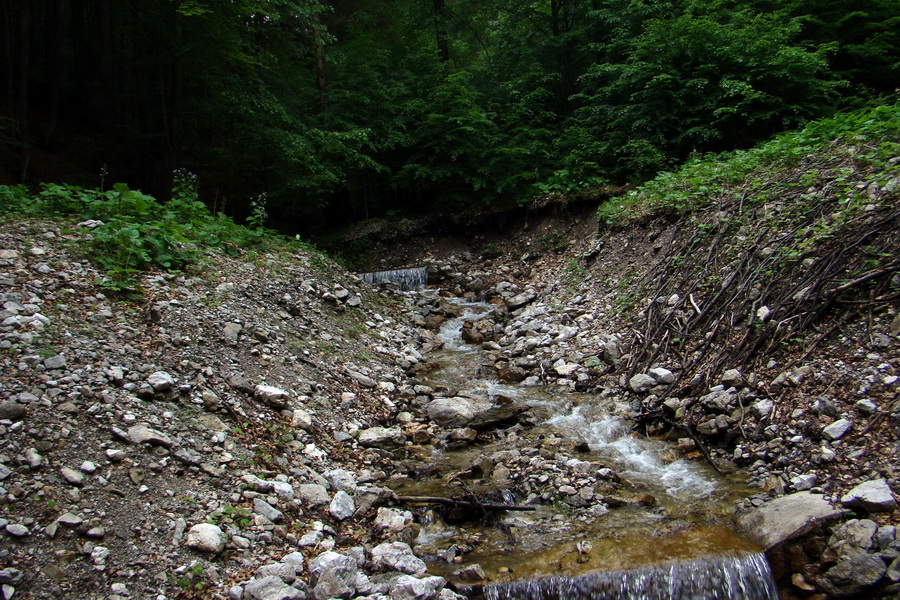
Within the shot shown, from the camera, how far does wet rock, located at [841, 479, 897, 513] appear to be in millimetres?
3064

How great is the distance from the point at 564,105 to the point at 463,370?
11.2m

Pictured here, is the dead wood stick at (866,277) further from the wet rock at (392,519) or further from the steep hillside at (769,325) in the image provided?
the wet rock at (392,519)

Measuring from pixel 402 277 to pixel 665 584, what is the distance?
10.1m

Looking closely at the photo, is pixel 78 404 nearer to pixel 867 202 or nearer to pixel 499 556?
pixel 499 556

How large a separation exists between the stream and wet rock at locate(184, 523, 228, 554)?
57.0 inches

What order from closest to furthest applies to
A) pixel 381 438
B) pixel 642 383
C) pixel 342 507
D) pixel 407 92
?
1. pixel 342 507
2. pixel 381 438
3. pixel 642 383
4. pixel 407 92

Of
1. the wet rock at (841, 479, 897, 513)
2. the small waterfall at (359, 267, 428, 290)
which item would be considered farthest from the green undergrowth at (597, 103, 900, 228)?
the small waterfall at (359, 267, 428, 290)

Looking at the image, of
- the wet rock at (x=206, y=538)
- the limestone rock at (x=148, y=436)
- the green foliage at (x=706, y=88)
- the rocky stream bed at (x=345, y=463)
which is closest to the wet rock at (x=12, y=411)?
the rocky stream bed at (x=345, y=463)

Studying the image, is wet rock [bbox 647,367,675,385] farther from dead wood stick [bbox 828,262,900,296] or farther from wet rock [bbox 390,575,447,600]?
wet rock [bbox 390,575,447,600]

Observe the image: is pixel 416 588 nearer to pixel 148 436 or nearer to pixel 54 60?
pixel 148 436

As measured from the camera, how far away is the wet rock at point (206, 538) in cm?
293

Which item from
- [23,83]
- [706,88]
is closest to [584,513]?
[706,88]

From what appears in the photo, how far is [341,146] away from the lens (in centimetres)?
1191

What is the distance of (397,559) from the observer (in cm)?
333
